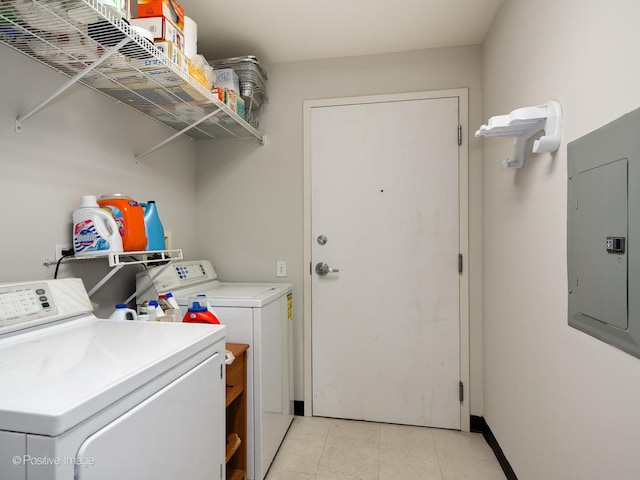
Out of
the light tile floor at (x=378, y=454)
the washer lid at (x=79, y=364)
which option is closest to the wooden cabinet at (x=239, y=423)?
the light tile floor at (x=378, y=454)

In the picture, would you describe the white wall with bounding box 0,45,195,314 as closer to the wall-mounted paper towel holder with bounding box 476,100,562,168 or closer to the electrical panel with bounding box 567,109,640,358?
the wall-mounted paper towel holder with bounding box 476,100,562,168

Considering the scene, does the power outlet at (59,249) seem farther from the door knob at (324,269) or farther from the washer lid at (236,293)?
the door knob at (324,269)

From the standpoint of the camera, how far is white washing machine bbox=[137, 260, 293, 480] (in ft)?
5.82

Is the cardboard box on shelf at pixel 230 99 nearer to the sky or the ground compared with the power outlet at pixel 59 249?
nearer to the sky

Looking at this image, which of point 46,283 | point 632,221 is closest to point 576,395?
point 632,221

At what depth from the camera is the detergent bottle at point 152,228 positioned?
167 cm

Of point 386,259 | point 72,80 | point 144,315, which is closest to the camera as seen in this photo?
point 72,80

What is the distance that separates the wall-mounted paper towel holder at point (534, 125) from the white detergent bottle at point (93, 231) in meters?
1.58

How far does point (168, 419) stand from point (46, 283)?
72 cm

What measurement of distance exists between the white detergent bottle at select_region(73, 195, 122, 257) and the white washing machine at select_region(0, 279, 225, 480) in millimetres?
162

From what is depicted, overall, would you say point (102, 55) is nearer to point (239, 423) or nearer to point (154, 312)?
point (154, 312)

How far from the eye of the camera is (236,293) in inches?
80.3

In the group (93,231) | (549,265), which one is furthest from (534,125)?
(93,231)

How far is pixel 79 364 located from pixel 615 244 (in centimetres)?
140
